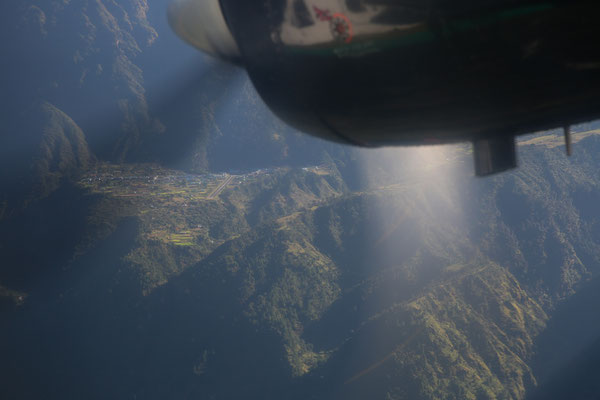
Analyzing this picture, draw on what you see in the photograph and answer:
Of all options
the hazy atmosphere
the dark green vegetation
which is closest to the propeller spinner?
the hazy atmosphere

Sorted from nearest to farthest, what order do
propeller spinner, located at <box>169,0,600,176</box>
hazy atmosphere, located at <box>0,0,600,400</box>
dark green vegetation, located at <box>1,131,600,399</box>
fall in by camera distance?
propeller spinner, located at <box>169,0,600,176</box> < dark green vegetation, located at <box>1,131,600,399</box> < hazy atmosphere, located at <box>0,0,600,400</box>

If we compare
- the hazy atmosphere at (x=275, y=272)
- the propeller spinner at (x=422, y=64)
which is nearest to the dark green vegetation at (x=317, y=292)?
the hazy atmosphere at (x=275, y=272)

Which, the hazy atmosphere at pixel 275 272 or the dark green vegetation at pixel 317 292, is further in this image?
the hazy atmosphere at pixel 275 272

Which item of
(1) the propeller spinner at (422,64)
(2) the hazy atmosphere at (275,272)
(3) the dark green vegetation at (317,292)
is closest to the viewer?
(1) the propeller spinner at (422,64)

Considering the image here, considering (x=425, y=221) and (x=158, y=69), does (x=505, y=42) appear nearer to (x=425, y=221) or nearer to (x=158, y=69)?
(x=425, y=221)

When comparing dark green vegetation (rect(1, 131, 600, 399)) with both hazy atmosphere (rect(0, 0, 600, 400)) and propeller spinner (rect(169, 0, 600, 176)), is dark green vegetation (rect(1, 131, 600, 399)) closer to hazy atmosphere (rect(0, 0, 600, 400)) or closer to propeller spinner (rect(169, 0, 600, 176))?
hazy atmosphere (rect(0, 0, 600, 400))

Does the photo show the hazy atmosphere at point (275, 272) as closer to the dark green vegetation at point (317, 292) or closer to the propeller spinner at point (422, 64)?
the dark green vegetation at point (317, 292)
